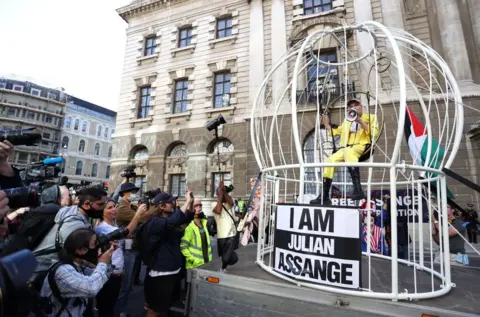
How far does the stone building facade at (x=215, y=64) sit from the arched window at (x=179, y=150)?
0.23 ft

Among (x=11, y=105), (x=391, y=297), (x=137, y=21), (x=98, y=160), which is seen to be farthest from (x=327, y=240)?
(x=11, y=105)

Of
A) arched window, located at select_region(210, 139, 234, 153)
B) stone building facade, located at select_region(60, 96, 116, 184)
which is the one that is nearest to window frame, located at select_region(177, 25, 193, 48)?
arched window, located at select_region(210, 139, 234, 153)

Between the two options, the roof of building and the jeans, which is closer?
the jeans

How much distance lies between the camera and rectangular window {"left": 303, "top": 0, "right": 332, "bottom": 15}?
529 inches

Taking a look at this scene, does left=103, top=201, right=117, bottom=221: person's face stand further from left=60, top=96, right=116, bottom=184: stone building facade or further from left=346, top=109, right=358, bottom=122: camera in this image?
left=60, top=96, right=116, bottom=184: stone building facade

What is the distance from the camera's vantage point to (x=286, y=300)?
2107 millimetres

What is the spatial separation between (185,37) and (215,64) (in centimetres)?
378

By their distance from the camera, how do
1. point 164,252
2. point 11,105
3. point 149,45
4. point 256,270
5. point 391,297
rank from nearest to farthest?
1. point 391,297
2. point 256,270
3. point 164,252
4. point 149,45
5. point 11,105

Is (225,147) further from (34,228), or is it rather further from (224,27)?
(34,228)

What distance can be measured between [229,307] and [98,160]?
2121 inches

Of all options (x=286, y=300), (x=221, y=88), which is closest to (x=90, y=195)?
(x=286, y=300)

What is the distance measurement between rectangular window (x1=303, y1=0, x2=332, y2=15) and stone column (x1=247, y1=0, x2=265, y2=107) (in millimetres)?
2605

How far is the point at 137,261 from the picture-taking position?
548 centimetres

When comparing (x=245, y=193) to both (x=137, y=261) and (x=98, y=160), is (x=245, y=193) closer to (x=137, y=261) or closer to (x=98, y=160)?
(x=137, y=261)
